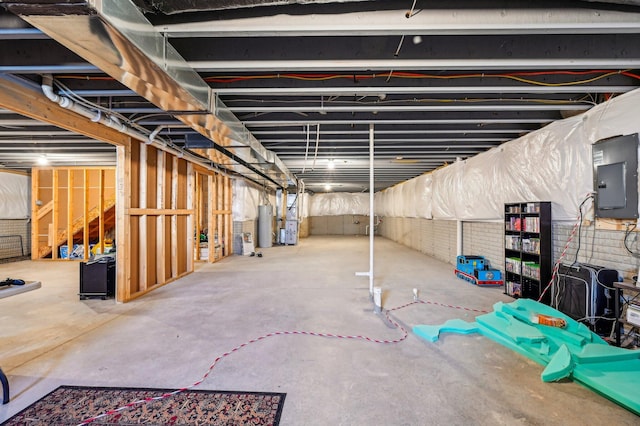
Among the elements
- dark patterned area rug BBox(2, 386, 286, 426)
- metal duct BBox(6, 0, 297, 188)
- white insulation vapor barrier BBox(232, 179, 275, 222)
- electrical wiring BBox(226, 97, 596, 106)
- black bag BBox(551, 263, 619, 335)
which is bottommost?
dark patterned area rug BBox(2, 386, 286, 426)

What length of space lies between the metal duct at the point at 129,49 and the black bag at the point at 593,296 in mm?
3809

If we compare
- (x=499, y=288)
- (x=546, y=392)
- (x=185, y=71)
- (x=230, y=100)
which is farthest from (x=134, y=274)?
(x=499, y=288)

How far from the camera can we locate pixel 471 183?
5016 mm

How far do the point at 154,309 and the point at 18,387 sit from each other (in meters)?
1.49

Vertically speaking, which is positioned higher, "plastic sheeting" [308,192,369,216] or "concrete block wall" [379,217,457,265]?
"plastic sheeting" [308,192,369,216]

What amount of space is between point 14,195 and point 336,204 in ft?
34.0

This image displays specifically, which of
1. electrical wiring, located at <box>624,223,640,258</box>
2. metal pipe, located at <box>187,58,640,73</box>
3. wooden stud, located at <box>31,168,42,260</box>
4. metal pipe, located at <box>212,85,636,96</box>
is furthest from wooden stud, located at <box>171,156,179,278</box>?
electrical wiring, located at <box>624,223,640,258</box>

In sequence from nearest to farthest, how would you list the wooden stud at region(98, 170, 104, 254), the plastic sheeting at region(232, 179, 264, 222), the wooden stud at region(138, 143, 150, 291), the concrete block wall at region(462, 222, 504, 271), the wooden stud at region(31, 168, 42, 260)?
the wooden stud at region(138, 143, 150, 291) → the concrete block wall at region(462, 222, 504, 271) → the wooden stud at region(98, 170, 104, 254) → the wooden stud at region(31, 168, 42, 260) → the plastic sheeting at region(232, 179, 264, 222)

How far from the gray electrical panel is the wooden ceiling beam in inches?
204

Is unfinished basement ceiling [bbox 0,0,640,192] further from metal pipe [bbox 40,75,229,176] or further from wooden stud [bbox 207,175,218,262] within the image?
wooden stud [bbox 207,175,218,262]

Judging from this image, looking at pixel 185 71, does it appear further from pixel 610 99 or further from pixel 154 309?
pixel 610 99

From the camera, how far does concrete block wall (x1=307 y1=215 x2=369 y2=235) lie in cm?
1379

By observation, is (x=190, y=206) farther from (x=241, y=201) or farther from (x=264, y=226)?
(x=264, y=226)

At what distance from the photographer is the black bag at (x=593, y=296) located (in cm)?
254
